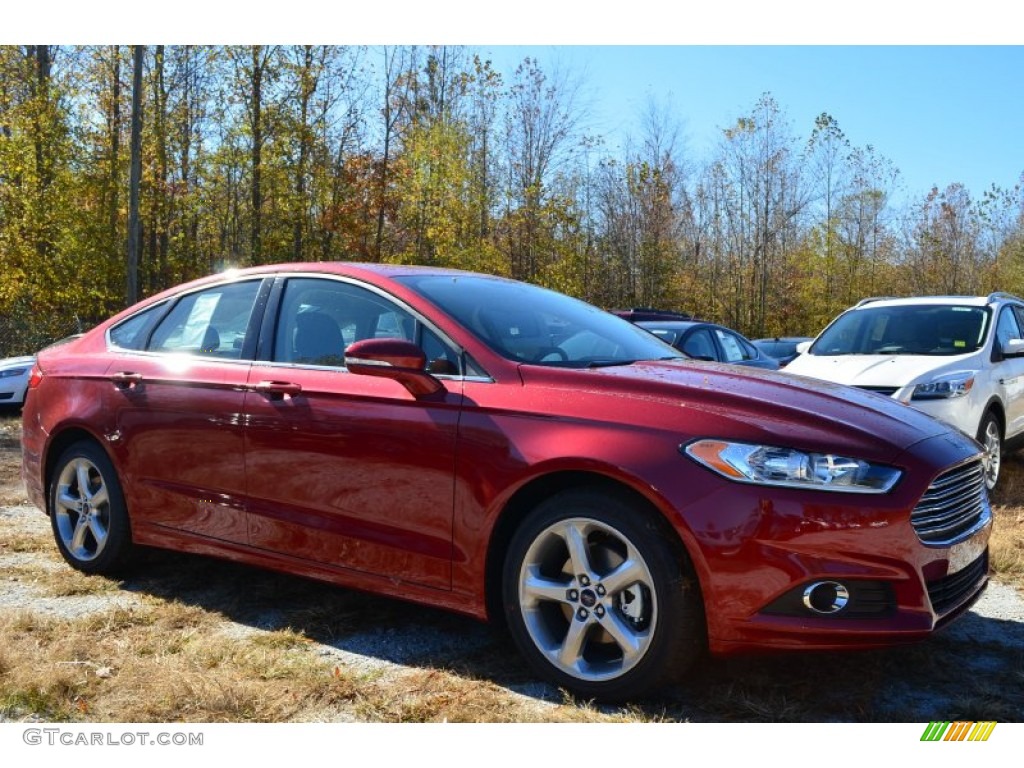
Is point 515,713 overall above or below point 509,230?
below

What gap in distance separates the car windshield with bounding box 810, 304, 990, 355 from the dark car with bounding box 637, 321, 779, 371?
168 cm

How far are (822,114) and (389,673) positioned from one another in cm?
3667

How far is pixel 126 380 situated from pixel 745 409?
3.09 metres

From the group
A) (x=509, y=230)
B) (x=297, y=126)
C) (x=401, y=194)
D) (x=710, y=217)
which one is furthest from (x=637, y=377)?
(x=710, y=217)

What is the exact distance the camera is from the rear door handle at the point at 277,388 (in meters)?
3.82

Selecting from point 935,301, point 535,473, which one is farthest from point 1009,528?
point 535,473

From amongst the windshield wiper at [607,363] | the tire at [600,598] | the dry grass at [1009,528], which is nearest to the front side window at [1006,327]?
the dry grass at [1009,528]

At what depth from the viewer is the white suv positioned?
6.76m

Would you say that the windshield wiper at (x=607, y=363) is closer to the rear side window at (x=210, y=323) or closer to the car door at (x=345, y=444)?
the car door at (x=345, y=444)

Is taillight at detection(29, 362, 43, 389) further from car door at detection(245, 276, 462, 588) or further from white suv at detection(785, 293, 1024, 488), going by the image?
white suv at detection(785, 293, 1024, 488)

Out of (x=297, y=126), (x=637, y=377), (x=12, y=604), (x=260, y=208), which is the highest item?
(x=297, y=126)

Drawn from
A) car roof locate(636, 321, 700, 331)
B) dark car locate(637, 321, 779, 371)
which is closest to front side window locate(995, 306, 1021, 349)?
dark car locate(637, 321, 779, 371)

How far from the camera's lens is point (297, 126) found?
22.9 metres

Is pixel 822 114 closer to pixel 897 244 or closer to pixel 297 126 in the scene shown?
pixel 897 244
